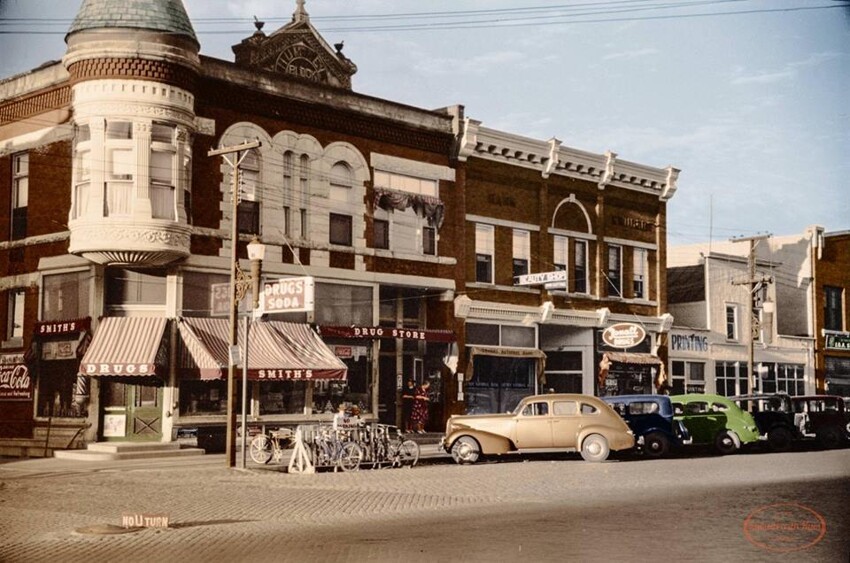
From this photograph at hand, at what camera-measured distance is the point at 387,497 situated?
58.6ft

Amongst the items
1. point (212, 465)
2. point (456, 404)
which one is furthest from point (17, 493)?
point (456, 404)

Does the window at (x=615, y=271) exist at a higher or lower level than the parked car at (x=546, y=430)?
higher

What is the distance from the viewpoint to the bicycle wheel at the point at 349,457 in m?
23.4

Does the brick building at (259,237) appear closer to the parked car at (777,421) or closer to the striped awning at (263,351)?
the striped awning at (263,351)

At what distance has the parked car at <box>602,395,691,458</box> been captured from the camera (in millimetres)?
28266

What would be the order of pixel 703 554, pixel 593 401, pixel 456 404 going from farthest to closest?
pixel 456 404
pixel 593 401
pixel 703 554

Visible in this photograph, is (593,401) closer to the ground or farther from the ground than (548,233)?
closer to the ground

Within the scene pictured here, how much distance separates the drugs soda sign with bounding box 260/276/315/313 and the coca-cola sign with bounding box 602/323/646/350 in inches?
669

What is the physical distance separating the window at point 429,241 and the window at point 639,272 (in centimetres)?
1149

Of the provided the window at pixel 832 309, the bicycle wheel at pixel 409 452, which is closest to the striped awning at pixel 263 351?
the bicycle wheel at pixel 409 452

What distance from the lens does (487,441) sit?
2594 cm

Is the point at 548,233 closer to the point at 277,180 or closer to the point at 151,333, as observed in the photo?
the point at 277,180

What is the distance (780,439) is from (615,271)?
11.6m

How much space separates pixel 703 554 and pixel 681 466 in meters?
13.6
